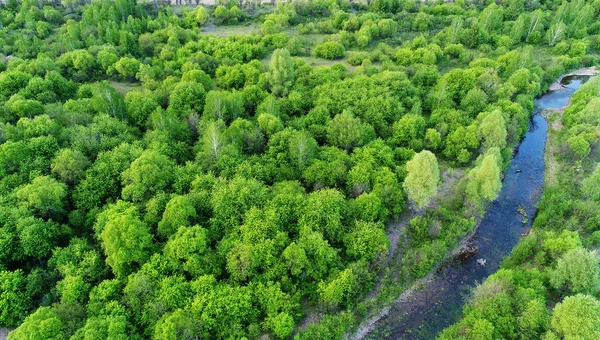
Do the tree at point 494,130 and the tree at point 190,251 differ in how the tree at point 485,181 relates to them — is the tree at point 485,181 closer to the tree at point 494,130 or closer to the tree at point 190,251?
the tree at point 494,130

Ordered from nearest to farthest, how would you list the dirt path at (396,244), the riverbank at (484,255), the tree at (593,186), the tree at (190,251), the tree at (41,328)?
1. the tree at (41,328)
2. the tree at (190,251)
3. the dirt path at (396,244)
4. the riverbank at (484,255)
5. the tree at (593,186)

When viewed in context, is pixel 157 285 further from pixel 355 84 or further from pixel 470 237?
pixel 355 84

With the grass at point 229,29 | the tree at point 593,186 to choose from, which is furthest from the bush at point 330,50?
the tree at point 593,186

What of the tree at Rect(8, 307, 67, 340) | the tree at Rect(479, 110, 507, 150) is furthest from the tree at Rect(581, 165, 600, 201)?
the tree at Rect(8, 307, 67, 340)

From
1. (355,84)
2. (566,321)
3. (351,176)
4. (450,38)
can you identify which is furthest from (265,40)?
(566,321)

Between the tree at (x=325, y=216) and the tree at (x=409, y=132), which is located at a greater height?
the tree at (x=409, y=132)
